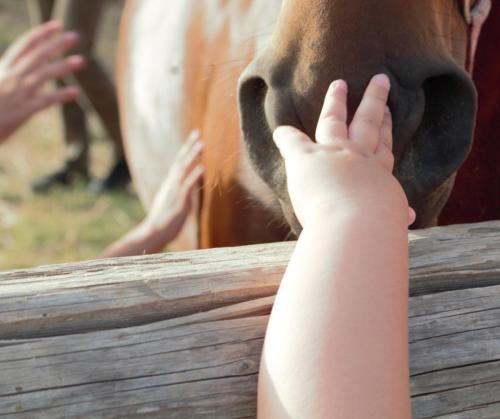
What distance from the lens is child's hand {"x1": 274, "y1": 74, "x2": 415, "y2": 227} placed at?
787 mm

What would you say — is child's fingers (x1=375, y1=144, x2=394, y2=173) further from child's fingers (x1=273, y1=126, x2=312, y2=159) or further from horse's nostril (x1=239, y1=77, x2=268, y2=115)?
horse's nostril (x1=239, y1=77, x2=268, y2=115)

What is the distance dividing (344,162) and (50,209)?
9.88 ft

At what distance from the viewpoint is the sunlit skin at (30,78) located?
1977mm

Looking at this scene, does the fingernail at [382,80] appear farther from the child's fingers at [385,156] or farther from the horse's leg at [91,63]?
the horse's leg at [91,63]

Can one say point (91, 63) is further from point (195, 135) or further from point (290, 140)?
point (290, 140)

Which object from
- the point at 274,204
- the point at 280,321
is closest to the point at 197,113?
the point at 274,204

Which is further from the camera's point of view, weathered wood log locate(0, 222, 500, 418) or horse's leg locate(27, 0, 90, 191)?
horse's leg locate(27, 0, 90, 191)

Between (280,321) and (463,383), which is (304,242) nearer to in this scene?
(280,321)

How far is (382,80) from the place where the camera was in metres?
0.93

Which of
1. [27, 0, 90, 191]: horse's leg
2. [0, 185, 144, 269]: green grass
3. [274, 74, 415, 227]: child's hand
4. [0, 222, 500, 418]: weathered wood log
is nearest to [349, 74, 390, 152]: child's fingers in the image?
[274, 74, 415, 227]: child's hand

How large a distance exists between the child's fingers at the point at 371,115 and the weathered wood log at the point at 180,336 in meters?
0.13

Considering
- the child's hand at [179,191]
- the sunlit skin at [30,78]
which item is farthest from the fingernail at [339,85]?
the sunlit skin at [30,78]

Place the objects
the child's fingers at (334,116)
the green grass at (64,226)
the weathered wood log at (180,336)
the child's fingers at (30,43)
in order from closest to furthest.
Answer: the weathered wood log at (180,336) < the child's fingers at (334,116) < the child's fingers at (30,43) < the green grass at (64,226)

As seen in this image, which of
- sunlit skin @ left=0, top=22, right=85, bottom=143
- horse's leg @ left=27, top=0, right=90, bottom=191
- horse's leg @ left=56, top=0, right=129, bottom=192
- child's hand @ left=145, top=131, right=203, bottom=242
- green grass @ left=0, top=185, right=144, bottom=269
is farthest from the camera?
horse's leg @ left=27, top=0, right=90, bottom=191
